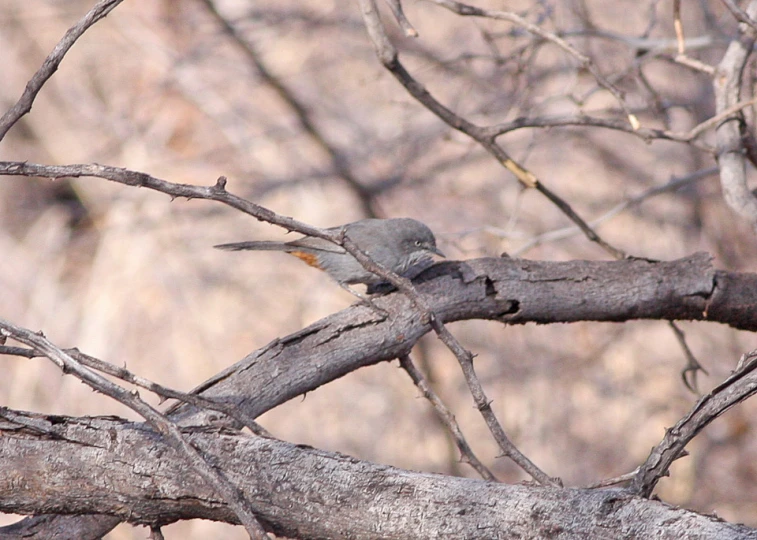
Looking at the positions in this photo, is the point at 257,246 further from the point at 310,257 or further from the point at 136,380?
the point at 136,380

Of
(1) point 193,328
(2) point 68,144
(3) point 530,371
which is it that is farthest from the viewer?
(2) point 68,144

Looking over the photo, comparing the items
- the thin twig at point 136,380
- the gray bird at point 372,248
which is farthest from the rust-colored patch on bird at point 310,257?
the thin twig at point 136,380

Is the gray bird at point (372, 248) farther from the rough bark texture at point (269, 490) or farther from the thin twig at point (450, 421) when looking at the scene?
the rough bark texture at point (269, 490)

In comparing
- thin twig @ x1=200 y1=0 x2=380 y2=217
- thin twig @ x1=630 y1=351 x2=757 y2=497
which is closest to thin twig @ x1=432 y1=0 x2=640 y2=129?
thin twig @ x1=630 y1=351 x2=757 y2=497

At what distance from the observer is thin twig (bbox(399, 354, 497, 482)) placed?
2914 mm

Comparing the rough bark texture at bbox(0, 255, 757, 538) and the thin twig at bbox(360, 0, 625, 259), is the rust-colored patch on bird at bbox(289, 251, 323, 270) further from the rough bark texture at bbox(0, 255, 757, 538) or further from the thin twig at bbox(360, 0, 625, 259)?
the rough bark texture at bbox(0, 255, 757, 538)

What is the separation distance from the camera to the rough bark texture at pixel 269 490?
2.15m

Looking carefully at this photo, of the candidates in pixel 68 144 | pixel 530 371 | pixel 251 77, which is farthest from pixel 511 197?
pixel 68 144

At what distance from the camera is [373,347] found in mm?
3256

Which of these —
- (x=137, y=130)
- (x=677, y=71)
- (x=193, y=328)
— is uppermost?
(x=137, y=130)

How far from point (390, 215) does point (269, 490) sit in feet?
22.0

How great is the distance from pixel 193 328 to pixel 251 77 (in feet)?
9.75

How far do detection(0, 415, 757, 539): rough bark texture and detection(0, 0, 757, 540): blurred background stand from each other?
572cm

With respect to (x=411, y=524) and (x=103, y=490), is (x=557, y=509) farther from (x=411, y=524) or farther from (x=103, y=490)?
(x=103, y=490)
